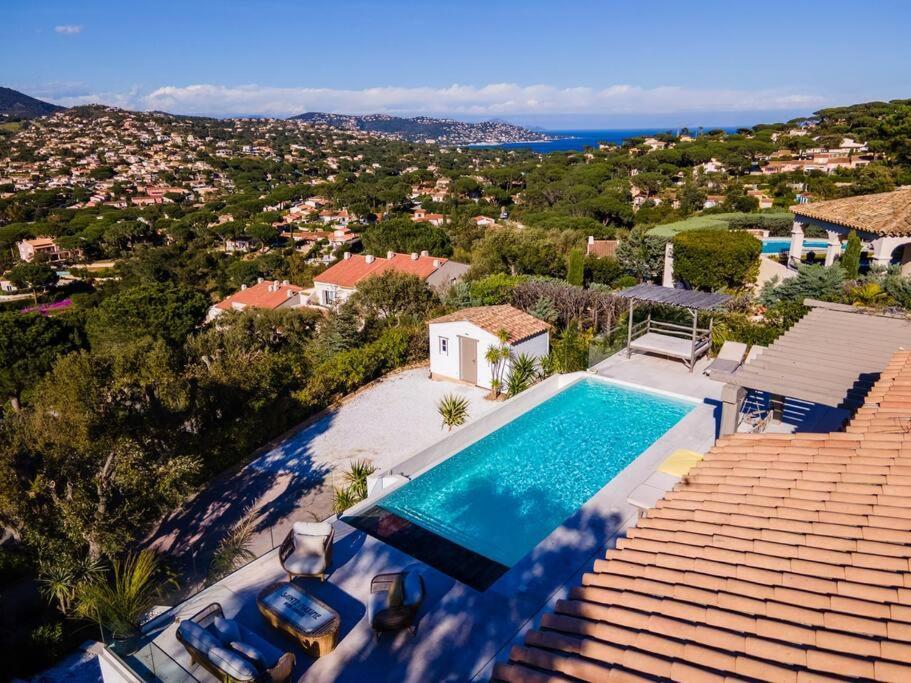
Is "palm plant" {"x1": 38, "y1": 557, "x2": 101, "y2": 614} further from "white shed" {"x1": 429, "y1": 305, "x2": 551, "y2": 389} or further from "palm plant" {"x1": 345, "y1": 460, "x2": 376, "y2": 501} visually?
"white shed" {"x1": 429, "y1": 305, "x2": 551, "y2": 389}

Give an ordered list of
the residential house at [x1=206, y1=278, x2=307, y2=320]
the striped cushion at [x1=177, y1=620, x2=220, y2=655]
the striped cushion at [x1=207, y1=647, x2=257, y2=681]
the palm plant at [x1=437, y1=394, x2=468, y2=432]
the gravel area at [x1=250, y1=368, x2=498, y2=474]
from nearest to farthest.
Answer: the striped cushion at [x1=207, y1=647, x2=257, y2=681]
the striped cushion at [x1=177, y1=620, x2=220, y2=655]
the gravel area at [x1=250, y1=368, x2=498, y2=474]
the palm plant at [x1=437, y1=394, x2=468, y2=432]
the residential house at [x1=206, y1=278, x2=307, y2=320]

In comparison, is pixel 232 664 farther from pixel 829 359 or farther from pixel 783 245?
pixel 783 245

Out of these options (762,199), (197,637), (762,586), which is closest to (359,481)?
(197,637)

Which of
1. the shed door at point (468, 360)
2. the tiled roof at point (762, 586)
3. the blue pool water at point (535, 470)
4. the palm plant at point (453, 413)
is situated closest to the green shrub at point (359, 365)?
the shed door at point (468, 360)

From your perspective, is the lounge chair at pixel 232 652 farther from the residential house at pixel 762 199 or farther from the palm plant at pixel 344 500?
the residential house at pixel 762 199

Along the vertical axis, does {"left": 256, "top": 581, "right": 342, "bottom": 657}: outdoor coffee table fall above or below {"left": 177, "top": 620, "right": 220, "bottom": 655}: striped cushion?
below

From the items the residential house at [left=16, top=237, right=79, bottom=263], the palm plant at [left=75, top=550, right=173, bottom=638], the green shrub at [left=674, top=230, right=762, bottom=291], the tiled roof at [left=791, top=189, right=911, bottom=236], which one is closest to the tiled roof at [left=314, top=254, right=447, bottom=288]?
the green shrub at [left=674, top=230, right=762, bottom=291]
